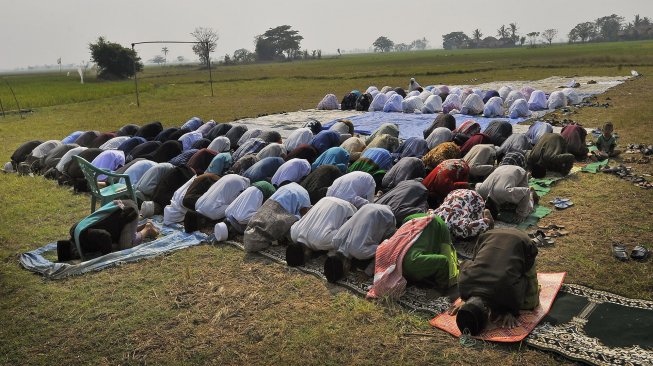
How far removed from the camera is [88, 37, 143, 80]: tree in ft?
176

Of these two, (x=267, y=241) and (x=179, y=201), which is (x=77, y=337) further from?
(x=179, y=201)

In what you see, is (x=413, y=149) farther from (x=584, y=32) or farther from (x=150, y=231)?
(x=584, y=32)

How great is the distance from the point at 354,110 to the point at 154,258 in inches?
541

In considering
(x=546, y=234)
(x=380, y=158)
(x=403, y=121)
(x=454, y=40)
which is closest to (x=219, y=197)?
(x=380, y=158)

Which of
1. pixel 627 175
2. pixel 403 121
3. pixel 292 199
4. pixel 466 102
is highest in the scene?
pixel 466 102

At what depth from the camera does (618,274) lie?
509 cm

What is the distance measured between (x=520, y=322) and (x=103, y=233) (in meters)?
4.91

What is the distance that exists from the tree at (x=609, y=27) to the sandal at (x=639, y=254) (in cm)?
13909

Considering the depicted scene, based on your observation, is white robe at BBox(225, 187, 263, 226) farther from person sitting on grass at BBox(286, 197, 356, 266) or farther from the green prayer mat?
the green prayer mat

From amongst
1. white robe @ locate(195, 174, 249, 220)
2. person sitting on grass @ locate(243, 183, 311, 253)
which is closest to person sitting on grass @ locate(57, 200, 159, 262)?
white robe @ locate(195, 174, 249, 220)

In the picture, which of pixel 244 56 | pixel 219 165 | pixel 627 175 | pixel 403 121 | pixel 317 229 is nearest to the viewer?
pixel 317 229

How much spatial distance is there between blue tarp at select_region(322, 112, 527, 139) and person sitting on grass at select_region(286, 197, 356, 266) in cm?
808

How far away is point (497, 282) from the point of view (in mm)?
4133

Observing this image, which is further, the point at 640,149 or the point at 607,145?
the point at 640,149
